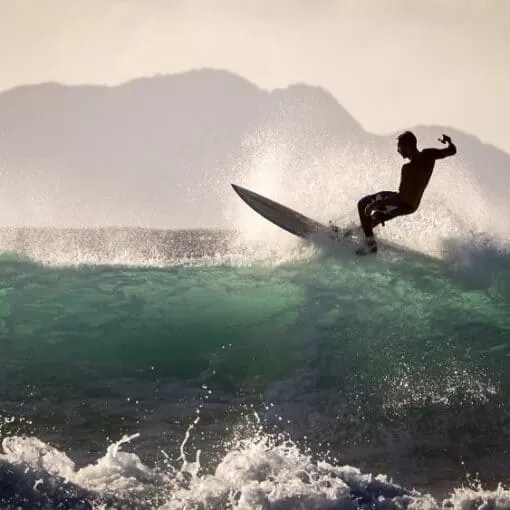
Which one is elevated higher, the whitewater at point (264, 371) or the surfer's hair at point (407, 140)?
the surfer's hair at point (407, 140)

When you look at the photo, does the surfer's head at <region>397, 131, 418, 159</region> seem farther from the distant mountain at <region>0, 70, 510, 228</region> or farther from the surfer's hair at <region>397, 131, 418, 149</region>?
the distant mountain at <region>0, 70, 510, 228</region>

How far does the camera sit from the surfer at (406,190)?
23.9 ft

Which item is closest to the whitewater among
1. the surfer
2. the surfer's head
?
the surfer

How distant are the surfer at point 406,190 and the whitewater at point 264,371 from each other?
555mm

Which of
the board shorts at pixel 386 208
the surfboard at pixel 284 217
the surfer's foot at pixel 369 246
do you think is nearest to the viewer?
the board shorts at pixel 386 208

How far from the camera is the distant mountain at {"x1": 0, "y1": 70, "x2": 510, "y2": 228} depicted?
2581cm

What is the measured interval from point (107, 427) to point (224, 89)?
22.8 meters

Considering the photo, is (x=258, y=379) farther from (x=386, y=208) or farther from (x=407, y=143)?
(x=407, y=143)

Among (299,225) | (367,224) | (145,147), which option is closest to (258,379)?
(367,224)

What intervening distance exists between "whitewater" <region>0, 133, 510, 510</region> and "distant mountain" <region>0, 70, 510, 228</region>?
51.8 feet

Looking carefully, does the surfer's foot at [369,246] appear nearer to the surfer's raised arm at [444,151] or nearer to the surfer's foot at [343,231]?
the surfer's foot at [343,231]

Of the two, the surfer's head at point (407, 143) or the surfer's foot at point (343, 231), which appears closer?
the surfer's head at point (407, 143)

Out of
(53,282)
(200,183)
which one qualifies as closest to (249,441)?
(53,282)

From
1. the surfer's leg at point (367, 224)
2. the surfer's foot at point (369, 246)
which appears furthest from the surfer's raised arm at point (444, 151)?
the surfer's foot at point (369, 246)
